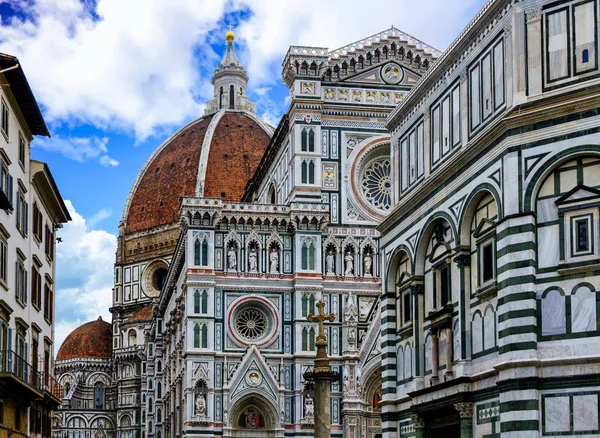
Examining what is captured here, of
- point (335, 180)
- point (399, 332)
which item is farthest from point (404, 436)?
point (335, 180)

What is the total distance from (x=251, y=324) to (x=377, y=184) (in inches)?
437

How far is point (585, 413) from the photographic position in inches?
864

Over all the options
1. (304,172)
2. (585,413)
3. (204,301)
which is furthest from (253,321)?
(585,413)

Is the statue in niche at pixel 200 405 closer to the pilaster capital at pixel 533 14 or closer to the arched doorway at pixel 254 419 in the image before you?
the arched doorway at pixel 254 419

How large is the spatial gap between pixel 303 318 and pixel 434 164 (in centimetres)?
3369

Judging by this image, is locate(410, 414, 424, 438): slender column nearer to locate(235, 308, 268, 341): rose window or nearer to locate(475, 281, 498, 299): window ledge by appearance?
locate(475, 281, 498, 299): window ledge

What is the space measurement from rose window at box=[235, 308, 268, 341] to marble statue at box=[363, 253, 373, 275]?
6348 millimetres

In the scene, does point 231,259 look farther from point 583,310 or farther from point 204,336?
point 583,310

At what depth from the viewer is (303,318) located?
6194cm

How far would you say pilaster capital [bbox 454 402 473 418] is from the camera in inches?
1004

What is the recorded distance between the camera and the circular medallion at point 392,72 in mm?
66062

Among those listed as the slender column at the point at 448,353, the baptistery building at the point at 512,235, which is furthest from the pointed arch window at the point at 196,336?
the slender column at the point at 448,353

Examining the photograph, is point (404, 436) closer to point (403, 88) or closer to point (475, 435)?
point (475, 435)

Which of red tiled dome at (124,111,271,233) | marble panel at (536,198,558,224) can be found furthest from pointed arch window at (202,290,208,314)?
red tiled dome at (124,111,271,233)
